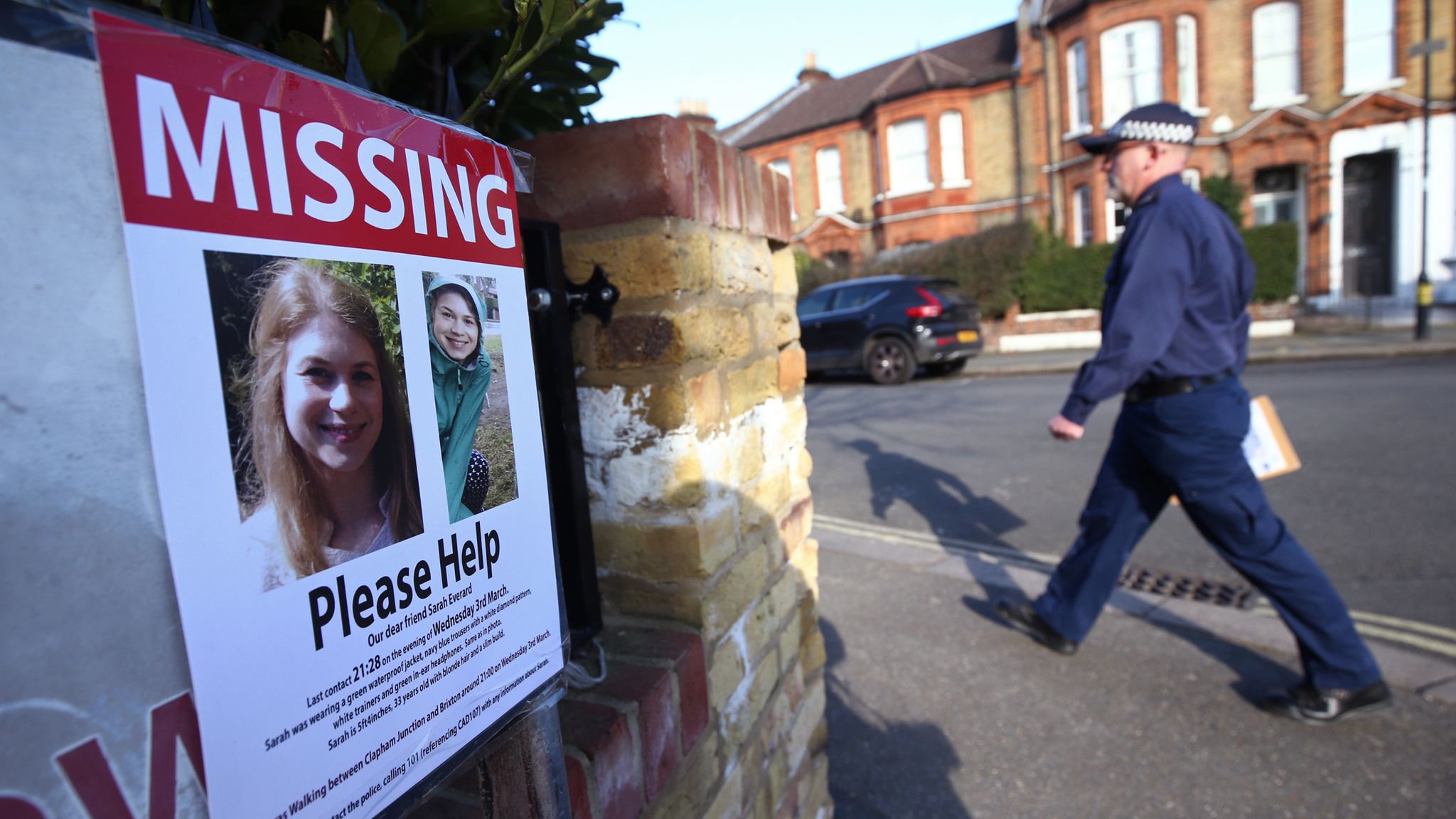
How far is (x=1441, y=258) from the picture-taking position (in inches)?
615

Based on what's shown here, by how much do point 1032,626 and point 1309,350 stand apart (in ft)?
36.8

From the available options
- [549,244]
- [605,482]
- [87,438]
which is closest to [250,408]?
[87,438]

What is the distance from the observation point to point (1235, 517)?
99.2 inches

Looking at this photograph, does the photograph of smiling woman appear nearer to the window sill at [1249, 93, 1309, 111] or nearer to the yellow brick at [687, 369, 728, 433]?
the yellow brick at [687, 369, 728, 433]

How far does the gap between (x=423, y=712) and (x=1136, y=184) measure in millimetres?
3059

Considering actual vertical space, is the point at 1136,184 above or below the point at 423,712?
above

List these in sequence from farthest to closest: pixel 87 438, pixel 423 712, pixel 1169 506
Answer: pixel 1169 506
pixel 423 712
pixel 87 438

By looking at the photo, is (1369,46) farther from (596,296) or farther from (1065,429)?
(596,296)

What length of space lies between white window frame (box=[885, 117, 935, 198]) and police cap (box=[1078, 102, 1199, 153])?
20847mm

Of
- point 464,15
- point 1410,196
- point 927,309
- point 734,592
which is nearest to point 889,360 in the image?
point 927,309

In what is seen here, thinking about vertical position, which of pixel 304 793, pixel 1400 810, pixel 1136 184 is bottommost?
pixel 1400 810

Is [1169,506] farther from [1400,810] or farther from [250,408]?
[250,408]

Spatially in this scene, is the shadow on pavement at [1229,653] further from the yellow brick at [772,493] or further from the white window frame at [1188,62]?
the white window frame at [1188,62]

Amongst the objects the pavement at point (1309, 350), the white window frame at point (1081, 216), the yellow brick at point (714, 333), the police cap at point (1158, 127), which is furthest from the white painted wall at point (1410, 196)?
the yellow brick at point (714, 333)
